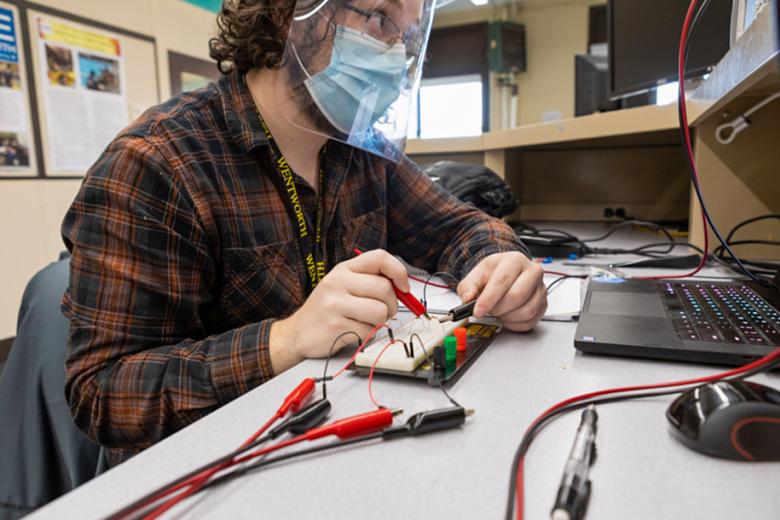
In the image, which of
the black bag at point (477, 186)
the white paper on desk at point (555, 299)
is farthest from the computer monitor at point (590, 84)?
the white paper on desk at point (555, 299)

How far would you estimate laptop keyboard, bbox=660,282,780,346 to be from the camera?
0.56 metres

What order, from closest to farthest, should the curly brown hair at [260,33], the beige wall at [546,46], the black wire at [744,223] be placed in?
1. the curly brown hair at [260,33]
2. the black wire at [744,223]
3. the beige wall at [546,46]

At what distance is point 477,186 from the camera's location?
1523 millimetres

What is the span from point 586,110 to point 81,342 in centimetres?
236

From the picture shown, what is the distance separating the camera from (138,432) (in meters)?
0.61

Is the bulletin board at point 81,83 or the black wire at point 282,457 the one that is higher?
the bulletin board at point 81,83

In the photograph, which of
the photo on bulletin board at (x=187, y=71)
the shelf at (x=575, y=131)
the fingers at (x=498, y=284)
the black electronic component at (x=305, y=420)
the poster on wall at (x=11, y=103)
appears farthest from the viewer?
the photo on bulletin board at (x=187, y=71)

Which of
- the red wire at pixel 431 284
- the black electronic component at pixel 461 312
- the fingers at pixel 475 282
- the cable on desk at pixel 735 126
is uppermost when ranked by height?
the cable on desk at pixel 735 126

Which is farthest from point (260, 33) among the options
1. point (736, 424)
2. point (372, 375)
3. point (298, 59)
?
point (736, 424)

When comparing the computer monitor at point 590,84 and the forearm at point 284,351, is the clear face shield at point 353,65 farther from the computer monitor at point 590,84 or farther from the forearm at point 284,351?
the computer monitor at point 590,84

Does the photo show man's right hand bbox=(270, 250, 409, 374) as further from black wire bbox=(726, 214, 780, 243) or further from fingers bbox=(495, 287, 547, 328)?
black wire bbox=(726, 214, 780, 243)

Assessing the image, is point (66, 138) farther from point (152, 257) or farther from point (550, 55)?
point (550, 55)

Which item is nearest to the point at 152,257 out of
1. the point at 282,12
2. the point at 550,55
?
the point at 282,12

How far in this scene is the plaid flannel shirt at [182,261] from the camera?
61 cm
